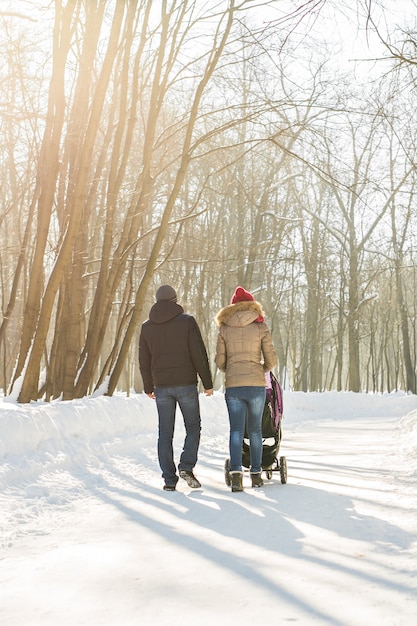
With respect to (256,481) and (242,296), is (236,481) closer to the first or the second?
(256,481)

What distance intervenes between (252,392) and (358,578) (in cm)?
379

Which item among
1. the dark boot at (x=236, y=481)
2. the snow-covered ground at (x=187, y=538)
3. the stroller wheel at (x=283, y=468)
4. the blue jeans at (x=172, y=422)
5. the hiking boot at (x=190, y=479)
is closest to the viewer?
the snow-covered ground at (x=187, y=538)

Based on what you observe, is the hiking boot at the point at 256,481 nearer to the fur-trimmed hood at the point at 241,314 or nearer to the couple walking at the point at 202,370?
the couple walking at the point at 202,370

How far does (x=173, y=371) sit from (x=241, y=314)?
3.04ft

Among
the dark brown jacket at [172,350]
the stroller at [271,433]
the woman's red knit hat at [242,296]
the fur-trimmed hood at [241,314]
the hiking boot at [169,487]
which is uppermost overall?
the woman's red knit hat at [242,296]

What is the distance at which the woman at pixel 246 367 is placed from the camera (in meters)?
7.71

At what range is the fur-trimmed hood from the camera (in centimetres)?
776

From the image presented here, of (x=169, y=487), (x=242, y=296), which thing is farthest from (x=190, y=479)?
(x=242, y=296)

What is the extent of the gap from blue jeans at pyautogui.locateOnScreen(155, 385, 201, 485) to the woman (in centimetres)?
38

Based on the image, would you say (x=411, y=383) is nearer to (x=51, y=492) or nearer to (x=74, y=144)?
(x=74, y=144)

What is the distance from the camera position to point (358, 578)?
13.1 feet

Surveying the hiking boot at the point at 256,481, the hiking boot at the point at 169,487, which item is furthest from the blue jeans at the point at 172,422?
the hiking boot at the point at 256,481

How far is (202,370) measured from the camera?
25.4 feet

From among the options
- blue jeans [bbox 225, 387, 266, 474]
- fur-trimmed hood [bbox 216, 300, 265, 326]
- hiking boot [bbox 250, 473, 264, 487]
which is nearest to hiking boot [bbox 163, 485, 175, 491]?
blue jeans [bbox 225, 387, 266, 474]
